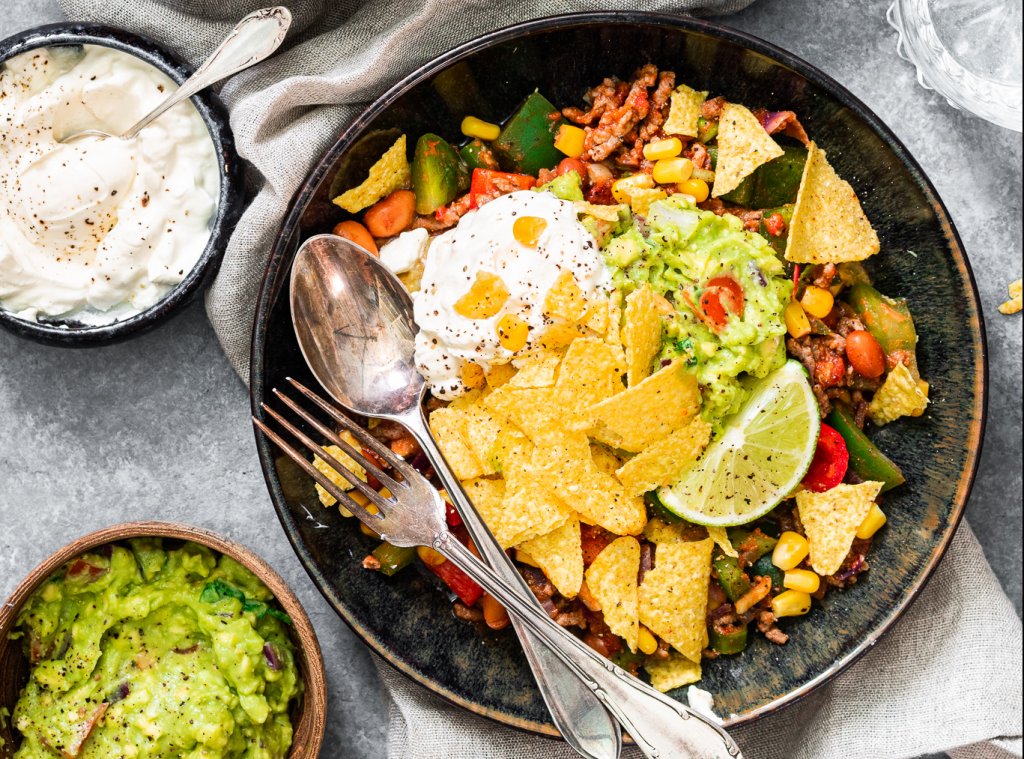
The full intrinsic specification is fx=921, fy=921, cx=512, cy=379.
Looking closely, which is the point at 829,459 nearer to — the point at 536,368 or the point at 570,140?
the point at 536,368

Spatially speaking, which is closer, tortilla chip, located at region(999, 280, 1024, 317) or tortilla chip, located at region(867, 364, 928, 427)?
tortilla chip, located at region(867, 364, 928, 427)

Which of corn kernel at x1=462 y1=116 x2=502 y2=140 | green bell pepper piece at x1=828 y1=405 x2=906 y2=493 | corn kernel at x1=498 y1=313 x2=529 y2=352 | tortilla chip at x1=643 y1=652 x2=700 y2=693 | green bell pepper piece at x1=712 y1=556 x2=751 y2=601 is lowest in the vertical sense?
tortilla chip at x1=643 y1=652 x2=700 y2=693

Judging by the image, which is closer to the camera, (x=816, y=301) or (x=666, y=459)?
(x=666, y=459)

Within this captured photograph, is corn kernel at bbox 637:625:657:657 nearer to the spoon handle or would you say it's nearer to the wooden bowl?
the wooden bowl

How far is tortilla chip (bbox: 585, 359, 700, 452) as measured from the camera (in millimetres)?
2574

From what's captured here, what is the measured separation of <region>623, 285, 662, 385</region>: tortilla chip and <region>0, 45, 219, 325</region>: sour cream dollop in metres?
1.39

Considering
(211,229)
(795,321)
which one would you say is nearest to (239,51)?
(211,229)

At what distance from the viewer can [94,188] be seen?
2.88 meters

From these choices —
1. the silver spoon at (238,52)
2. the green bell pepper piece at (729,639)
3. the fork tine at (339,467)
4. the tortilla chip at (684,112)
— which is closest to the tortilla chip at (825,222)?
the tortilla chip at (684,112)

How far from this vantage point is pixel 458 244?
8.80ft

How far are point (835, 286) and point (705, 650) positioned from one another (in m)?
1.23

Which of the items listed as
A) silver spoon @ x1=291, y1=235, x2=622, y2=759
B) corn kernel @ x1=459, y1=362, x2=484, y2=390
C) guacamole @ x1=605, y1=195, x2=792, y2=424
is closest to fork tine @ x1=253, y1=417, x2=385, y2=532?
silver spoon @ x1=291, y1=235, x2=622, y2=759

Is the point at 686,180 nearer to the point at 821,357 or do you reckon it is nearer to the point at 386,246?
the point at 821,357

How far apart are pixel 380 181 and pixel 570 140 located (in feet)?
2.01
